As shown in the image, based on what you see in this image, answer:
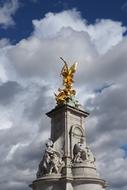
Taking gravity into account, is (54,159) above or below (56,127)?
below

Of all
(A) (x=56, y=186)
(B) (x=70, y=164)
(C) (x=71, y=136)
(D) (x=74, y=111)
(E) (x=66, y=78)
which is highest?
(E) (x=66, y=78)

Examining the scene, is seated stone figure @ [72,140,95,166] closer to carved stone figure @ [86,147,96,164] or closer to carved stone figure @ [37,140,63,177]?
carved stone figure @ [86,147,96,164]

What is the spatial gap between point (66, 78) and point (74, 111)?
4.32 meters

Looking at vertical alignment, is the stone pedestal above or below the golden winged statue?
below

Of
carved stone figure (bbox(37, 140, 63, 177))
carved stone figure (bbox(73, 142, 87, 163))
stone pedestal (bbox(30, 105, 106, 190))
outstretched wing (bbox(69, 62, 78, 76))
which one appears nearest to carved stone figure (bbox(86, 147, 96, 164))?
stone pedestal (bbox(30, 105, 106, 190))

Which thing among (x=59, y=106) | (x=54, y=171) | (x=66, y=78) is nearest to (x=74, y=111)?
(x=59, y=106)

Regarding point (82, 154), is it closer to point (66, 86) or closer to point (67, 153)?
point (67, 153)

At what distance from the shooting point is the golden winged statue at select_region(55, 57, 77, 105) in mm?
41844

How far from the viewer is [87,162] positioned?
121 ft

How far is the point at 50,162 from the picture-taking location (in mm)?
36938

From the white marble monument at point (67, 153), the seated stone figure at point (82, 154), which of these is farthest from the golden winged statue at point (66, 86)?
the seated stone figure at point (82, 154)

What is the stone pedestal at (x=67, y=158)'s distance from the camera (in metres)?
35.6

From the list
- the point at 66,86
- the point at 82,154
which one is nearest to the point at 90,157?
the point at 82,154

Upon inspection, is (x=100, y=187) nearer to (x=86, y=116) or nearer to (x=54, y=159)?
(x=54, y=159)
